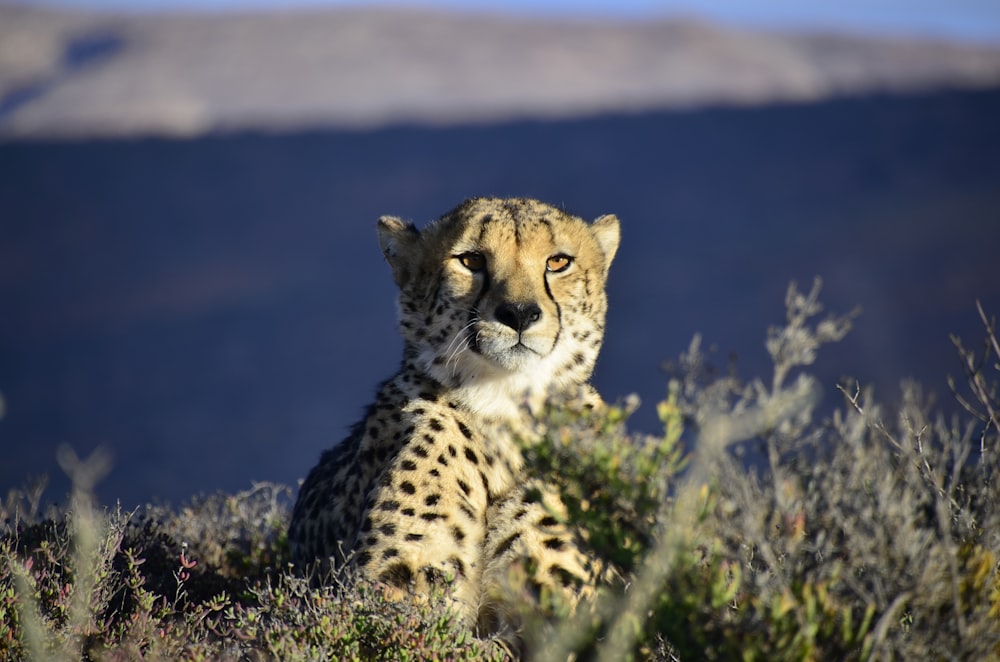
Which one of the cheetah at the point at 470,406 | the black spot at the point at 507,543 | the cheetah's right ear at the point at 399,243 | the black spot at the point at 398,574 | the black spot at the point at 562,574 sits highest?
the cheetah's right ear at the point at 399,243

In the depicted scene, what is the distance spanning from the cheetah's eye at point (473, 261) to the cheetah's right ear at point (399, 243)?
30 centimetres

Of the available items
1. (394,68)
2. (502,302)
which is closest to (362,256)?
(394,68)

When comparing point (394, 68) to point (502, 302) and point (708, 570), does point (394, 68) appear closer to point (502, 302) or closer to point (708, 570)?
point (502, 302)

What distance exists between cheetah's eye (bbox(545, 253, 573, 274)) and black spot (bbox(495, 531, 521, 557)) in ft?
2.57

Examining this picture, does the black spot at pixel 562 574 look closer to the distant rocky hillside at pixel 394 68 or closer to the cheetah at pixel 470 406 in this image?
the cheetah at pixel 470 406

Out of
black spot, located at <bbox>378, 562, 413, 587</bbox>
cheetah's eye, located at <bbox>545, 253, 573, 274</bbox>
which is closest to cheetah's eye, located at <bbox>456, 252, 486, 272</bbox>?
cheetah's eye, located at <bbox>545, 253, 573, 274</bbox>

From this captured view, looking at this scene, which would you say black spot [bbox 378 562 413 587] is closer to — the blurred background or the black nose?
the black nose

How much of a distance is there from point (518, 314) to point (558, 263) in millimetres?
359

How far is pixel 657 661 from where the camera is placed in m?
2.69

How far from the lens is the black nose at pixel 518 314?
2936mm

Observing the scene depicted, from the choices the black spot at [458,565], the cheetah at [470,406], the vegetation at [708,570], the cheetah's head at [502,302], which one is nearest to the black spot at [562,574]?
the cheetah at [470,406]

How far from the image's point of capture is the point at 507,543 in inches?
114

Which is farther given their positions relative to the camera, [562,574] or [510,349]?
[510,349]

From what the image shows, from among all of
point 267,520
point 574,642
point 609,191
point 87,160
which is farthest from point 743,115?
point 574,642
